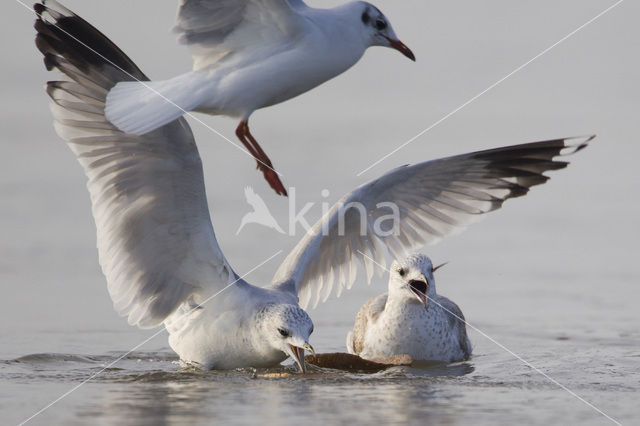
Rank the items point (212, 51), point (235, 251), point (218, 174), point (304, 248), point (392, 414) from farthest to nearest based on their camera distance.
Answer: point (218, 174), point (235, 251), point (304, 248), point (212, 51), point (392, 414)

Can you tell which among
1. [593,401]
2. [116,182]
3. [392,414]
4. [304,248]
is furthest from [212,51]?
[593,401]

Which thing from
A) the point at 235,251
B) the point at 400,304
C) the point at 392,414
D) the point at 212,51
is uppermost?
the point at 212,51

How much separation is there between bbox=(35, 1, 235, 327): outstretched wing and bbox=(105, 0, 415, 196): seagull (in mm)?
270

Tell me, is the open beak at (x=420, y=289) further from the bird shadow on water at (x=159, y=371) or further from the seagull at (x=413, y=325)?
the bird shadow on water at (x=159, y=371)

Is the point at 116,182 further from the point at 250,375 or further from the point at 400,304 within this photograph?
the point at 400,304

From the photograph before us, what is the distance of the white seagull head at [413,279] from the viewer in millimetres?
8234

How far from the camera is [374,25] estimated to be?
725 centimetres

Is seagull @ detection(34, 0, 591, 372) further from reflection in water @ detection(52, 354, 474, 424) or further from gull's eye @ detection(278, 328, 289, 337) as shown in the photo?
reflection in water @ detection(52, 354, 474, 424)

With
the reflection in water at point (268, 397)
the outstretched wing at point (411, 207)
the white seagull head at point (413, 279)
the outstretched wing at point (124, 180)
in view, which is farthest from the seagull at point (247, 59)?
the white seagull head at point (413, 279)

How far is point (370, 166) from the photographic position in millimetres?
11109

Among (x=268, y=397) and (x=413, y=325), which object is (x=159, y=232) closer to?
(x=268, y=397)

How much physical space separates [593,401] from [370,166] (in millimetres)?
4961

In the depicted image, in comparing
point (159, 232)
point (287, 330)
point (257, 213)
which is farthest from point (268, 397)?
point (257, 213)

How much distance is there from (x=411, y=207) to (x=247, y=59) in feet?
7.34
